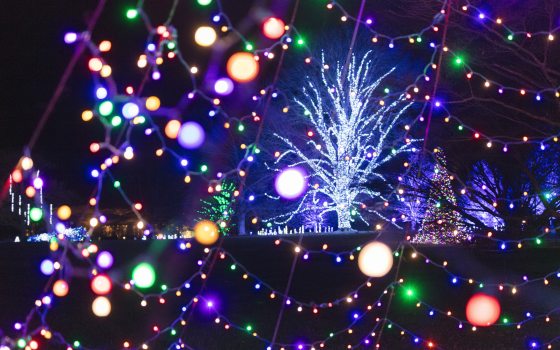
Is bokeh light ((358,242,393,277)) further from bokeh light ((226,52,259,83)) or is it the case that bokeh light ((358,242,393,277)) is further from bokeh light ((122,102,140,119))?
bokeh light ((122,102,140,119))

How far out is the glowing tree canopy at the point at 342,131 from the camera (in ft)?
43.2

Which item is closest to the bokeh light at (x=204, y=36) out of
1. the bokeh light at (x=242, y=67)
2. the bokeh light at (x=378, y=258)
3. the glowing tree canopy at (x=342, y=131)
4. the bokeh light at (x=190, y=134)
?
the bokeh light at (x=242, y=67)

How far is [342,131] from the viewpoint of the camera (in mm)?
15711

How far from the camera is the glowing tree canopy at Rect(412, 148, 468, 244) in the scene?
6.96m

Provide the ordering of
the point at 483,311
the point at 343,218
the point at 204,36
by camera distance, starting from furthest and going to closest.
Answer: the point at 343,218, the point at 483,311, the point at 204,36

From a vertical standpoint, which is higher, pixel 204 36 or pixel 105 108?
pixel 204 36

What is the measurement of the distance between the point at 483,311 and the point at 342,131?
10728mm

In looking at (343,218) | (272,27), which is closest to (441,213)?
(272,27)

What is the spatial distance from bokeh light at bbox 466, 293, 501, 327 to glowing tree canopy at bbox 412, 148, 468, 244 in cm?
116

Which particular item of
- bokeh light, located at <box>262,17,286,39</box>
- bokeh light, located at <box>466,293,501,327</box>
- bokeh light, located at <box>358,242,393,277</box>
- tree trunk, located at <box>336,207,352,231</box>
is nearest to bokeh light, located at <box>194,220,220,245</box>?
bokeh light, located at <box>358,242,393,277</box>

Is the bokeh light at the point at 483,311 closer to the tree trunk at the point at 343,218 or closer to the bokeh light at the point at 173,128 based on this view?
the bokeh light at the point at 173,128

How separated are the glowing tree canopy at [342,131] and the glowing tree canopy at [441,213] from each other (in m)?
1.29

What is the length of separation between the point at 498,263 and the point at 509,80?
204 inches

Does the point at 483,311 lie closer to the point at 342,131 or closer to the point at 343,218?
the point at 342,131
